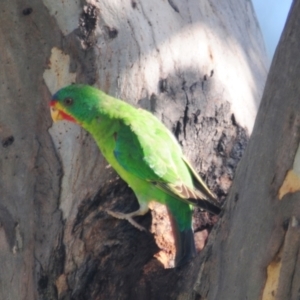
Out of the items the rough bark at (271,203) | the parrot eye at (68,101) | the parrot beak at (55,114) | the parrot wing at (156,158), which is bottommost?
the rough bark at (271,203)

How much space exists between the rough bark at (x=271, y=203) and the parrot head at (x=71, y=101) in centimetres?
100

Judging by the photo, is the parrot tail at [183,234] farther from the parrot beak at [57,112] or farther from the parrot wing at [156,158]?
the parrot beak at [57,112]

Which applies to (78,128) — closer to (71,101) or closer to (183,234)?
(71,101)

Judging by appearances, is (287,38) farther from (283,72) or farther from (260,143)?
(260,143)

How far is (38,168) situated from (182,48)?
0.92 meters

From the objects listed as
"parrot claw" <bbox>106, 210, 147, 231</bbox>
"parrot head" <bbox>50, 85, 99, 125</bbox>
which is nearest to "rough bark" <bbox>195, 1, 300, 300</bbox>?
"parrot claw" <bbox>106, 210, 147, 231</bbox>

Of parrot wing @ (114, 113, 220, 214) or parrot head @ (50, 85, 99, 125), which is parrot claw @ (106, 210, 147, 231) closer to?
parrot wing @ (114, 113, 220, 214)

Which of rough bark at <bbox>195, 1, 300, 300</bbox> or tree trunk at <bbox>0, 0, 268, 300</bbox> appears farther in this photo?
tree trunk at <bbox>0, 0, 268, 300</bbox>

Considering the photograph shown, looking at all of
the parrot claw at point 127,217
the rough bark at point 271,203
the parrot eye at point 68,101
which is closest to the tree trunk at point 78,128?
the parrot claw at point 127,217

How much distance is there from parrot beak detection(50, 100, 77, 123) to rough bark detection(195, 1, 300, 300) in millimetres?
1035

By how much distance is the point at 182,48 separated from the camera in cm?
309

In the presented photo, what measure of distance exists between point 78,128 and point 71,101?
19 cm

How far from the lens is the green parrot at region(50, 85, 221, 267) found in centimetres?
282

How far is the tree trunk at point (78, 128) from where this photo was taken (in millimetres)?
2752
